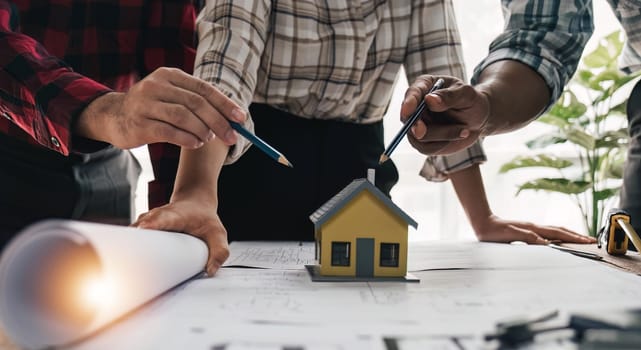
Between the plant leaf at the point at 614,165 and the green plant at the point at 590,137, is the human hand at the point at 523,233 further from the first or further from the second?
the plant leaf at the point at 614,165

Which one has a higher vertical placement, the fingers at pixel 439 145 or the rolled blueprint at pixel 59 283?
the fingers at pixel 439 145

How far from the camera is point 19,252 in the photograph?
36cm

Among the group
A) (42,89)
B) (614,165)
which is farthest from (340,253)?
(614,165)

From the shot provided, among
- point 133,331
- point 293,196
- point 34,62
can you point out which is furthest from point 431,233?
point 133,331

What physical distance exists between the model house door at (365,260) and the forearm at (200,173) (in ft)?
0.93

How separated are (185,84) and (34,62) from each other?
25cm

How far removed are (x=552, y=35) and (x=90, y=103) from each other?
88 centimetres

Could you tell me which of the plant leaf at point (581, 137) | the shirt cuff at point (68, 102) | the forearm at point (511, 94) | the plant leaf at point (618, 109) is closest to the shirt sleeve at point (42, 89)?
the shirt cuff at point (68, 102)

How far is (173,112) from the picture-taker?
0.64m

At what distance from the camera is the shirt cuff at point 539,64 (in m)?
1.02

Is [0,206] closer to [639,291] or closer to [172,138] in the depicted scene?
[172,138]

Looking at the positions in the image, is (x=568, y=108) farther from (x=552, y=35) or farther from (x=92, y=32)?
(x=92, y=32)

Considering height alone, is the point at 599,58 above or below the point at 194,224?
above

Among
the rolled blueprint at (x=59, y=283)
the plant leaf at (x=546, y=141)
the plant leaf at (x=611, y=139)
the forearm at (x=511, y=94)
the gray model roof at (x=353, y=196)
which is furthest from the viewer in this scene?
the plant leaf at (x=546, y=141)
